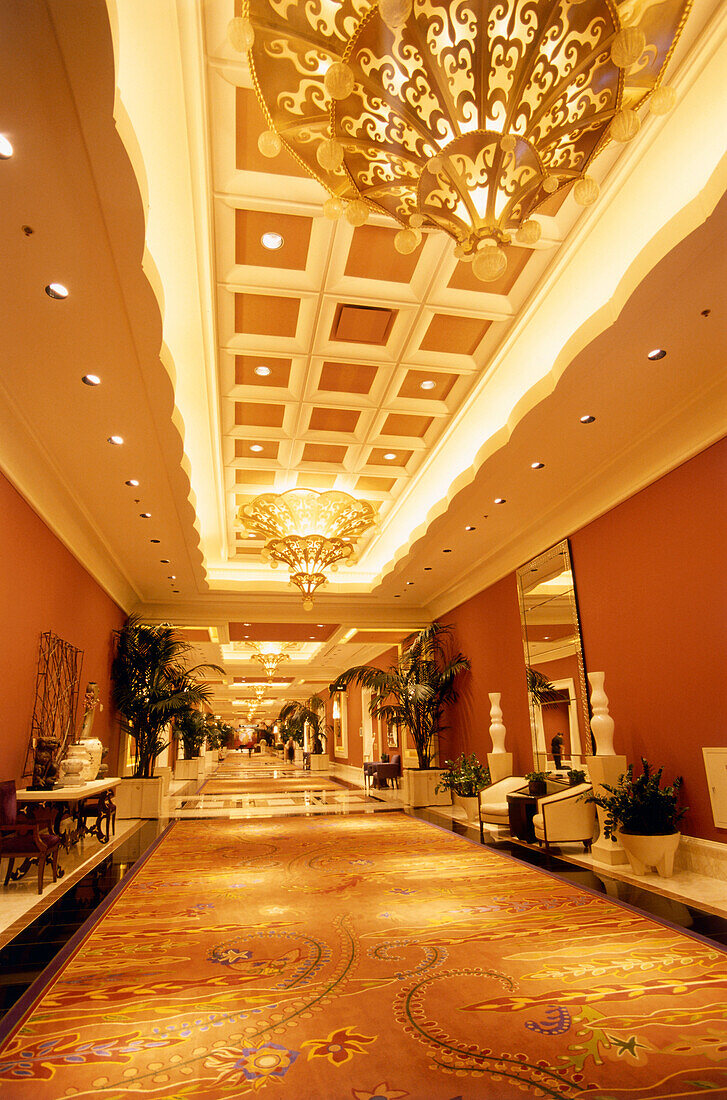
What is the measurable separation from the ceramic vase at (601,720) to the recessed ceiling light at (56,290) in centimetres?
549

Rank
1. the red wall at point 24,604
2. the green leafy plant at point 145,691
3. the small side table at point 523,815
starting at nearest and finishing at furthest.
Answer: the red wall at point 24,604, the small side table at point 523,815, the green leafy plant at point 145,691

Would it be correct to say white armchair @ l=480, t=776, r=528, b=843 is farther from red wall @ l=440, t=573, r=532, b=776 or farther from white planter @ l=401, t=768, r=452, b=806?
white planter @ l=401, t=768, r=452, b=806

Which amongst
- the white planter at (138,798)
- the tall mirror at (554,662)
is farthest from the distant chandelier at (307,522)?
the white planter at (138,798)

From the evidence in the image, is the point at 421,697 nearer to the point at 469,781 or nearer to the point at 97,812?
the point at 469,781

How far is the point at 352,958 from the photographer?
3.54 meters

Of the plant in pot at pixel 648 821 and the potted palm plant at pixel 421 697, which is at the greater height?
the potted palm plant at pixel 421 697

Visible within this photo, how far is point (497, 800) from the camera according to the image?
7.87m

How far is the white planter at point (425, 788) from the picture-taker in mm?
11158

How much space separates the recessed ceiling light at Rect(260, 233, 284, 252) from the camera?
Answer: 4.74 metres

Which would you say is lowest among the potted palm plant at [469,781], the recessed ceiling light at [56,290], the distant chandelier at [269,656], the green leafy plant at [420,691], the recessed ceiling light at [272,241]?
the potted palm plant at [469,781]

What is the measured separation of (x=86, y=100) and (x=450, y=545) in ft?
23.3

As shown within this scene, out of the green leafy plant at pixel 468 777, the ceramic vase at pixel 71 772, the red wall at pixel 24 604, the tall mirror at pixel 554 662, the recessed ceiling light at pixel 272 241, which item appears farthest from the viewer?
the green leafy plant at pixel 468 777

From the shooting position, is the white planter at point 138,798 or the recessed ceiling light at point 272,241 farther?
the white planter at point 138,798

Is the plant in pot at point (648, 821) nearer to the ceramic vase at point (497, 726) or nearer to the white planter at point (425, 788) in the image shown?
the ceramic vase at point (497, 726)
